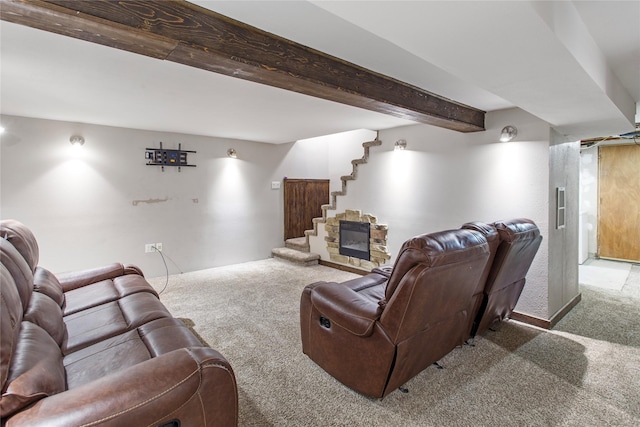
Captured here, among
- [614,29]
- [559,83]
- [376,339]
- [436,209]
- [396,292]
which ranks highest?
[614,29]

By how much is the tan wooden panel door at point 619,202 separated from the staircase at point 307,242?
4.43m

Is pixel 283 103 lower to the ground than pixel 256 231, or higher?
higher

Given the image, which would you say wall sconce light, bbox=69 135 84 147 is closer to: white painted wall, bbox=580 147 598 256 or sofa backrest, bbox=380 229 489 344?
sofa backrest, bbox=380 229 489 344

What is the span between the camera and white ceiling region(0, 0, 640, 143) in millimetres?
1233

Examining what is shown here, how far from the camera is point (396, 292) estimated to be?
1.76 m

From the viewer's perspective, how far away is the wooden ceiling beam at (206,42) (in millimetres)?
1202

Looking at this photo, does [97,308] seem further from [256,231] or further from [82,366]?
[256,231]

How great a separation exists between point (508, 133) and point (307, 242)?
11.5 feet

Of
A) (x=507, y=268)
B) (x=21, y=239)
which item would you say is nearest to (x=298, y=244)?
(x=507, y=268)

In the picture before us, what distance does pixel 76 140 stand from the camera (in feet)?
13.1

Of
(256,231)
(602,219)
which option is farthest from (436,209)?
(602,219)

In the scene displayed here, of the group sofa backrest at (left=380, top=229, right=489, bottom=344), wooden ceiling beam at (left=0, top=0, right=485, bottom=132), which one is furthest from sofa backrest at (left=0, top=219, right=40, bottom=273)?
sofa backrest at (left=380, top=229, right=489, bottom=344)

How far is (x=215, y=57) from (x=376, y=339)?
1684 millimetres

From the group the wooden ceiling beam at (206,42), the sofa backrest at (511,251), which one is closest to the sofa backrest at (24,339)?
the wooden ceiling beam at (206,42)
